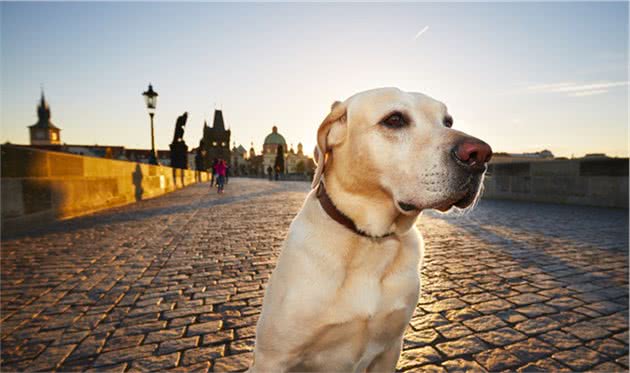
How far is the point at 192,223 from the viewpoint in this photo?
26.2 ft

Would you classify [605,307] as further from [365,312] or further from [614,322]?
[365,312]

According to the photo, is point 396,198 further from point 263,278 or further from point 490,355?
point 263,278

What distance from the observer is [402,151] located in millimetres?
1924

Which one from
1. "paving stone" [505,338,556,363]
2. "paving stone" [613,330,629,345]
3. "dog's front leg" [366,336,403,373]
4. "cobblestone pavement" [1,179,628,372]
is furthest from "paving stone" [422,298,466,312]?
"dog's front leg" [366,336,403,373]

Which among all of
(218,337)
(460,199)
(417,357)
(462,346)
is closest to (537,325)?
(462,346)

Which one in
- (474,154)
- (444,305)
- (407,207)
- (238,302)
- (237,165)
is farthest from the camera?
(237,165)

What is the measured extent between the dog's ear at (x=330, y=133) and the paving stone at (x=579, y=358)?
6.91ft

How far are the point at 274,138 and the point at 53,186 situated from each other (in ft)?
547

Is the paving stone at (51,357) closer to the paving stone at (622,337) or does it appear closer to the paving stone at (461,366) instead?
the paving stone at (461,366)

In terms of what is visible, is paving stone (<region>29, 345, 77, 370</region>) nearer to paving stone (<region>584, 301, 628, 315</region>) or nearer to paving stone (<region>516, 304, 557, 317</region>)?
paving stone (<region>516, 304, 557, 317</region>)

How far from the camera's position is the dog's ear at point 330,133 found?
2132mm

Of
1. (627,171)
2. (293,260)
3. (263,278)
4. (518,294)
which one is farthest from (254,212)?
(627,171)

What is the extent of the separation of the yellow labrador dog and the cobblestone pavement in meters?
0.72

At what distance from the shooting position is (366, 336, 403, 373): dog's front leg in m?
1.93
